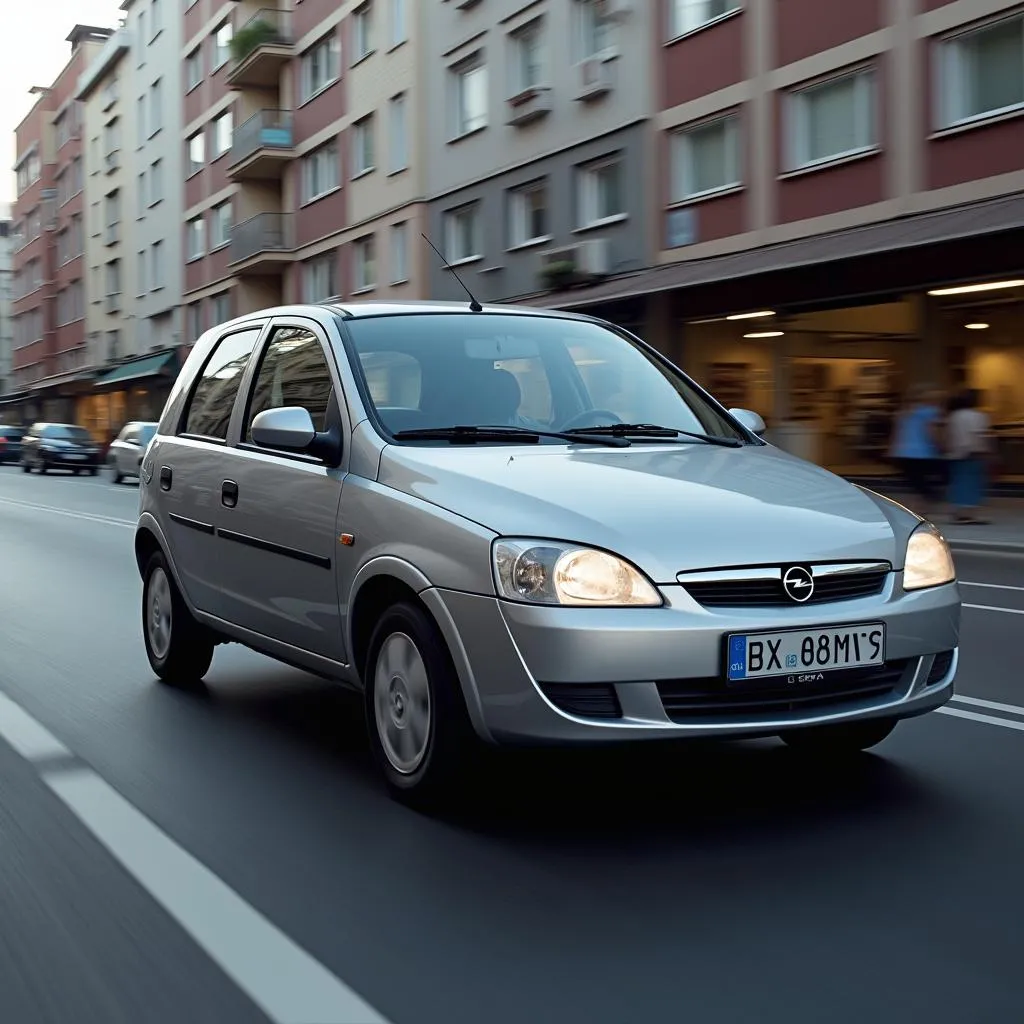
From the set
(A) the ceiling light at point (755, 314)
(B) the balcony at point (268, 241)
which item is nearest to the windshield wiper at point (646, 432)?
(A) the ceiling light at point (755, 314)

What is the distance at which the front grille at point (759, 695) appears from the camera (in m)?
4.18

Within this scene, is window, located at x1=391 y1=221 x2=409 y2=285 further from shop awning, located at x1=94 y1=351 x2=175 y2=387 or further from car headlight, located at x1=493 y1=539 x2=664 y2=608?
car headlight, located at x1=493 y1=539 x2=664 y2=608

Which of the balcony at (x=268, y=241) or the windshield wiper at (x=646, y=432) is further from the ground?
the balcony at (x=268, y=241)

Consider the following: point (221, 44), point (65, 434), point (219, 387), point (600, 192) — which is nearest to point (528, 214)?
point (600, 192)

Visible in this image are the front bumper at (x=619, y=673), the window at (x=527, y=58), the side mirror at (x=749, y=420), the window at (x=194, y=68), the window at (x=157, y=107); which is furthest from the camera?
the window at (x=157, y=107)

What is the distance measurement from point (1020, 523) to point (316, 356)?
13.3 m

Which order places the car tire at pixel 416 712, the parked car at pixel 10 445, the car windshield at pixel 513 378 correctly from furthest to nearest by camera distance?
the parked car at pixel 10 445 < the car windshield at pixel 513 378 < the car tire at pixel 416 712

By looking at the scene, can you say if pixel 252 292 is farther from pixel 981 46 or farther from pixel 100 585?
pixel 100 585

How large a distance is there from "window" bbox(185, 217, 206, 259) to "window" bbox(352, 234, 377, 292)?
47.6ft

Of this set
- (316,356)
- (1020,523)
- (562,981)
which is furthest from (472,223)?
(562,981)

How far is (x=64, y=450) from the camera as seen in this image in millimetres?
41188

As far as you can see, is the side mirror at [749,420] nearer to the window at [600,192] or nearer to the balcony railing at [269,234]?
the window at [600,192]

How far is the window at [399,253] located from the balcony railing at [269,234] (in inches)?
293

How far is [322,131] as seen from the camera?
4022cm
